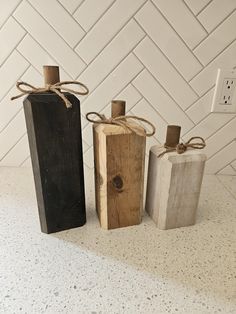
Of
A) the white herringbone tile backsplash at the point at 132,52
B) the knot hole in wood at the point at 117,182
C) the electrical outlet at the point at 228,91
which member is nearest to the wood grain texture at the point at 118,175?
the knot hole in wood at the point at 117,182

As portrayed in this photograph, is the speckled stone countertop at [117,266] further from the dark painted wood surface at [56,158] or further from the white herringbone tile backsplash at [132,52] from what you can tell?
the white herringbone tile backsplash at [132,52]

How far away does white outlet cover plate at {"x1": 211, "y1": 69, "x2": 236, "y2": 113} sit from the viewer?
666 mm

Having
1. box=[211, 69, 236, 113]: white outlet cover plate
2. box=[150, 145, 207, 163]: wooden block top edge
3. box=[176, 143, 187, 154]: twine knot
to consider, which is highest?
box=[211, 69, 236, 113]: white outlet cover plate

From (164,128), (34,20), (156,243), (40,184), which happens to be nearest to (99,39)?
(34,20)

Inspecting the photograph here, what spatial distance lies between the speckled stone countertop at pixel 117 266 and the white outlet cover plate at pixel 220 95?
29 cm

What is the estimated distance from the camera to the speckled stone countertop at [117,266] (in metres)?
0.36

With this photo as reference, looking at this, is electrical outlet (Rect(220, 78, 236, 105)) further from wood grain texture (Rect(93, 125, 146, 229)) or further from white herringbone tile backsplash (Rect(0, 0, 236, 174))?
wood grain texture (Rect(93, 125, 146, 229))

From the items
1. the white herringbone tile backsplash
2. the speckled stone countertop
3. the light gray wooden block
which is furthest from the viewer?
the white herringbone tile backsplash

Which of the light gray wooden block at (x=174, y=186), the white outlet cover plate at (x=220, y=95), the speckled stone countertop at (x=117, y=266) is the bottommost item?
the speckled stone countertop at (x=117, y=266)

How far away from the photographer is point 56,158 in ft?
1.50

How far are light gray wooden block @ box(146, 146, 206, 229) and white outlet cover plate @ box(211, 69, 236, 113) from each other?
287mm

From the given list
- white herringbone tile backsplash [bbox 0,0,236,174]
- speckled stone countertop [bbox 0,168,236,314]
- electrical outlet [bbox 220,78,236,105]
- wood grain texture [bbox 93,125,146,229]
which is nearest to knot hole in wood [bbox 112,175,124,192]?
wood grain texture [bbox 93,125,146,229]

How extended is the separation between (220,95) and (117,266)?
0.53 m

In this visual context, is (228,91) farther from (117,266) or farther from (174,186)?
(117,266)
